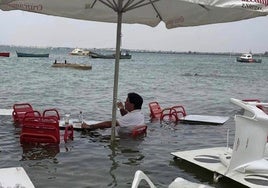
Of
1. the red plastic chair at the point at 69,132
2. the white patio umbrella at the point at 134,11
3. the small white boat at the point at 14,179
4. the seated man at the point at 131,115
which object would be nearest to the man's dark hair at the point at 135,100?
the seated man at the point at 131,115

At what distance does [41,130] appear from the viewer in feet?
27.7

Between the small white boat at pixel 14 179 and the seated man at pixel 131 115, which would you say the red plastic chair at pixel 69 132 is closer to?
the seated man at pixel 131 115

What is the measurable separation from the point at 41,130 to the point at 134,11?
3644 mm

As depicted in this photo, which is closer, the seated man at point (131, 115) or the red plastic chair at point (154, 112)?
the seated man at point (131, 115)

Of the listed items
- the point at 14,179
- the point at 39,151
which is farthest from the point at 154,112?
the point at 14,179

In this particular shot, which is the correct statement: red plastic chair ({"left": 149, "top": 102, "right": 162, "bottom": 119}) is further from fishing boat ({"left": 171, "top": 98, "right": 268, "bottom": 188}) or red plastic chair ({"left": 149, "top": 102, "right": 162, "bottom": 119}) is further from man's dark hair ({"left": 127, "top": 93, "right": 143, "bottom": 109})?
fishing boat ({"left": 171, "top": 98, "right": 268, "bottom": 188})

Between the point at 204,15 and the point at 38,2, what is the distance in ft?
11.7

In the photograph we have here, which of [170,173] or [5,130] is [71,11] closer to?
[5,130]

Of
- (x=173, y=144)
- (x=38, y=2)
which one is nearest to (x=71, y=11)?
(x=38, y=2)

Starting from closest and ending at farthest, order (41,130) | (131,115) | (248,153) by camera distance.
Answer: (248,153) → (41,130) → (131,115)

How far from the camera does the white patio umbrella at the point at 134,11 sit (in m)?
8.38

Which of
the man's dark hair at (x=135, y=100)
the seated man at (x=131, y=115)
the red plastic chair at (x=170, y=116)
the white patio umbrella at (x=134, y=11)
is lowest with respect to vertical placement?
the red plastic chair at (x=170, y=116)

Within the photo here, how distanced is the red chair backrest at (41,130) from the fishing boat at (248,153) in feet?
10.4

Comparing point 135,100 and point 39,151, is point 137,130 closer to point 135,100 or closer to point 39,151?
point 135,100
